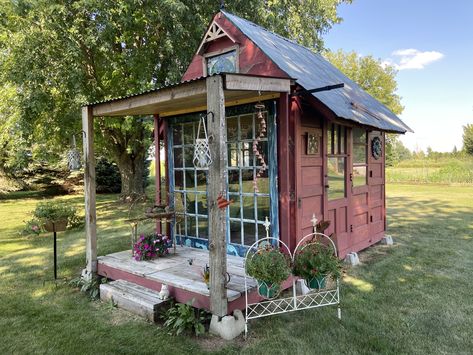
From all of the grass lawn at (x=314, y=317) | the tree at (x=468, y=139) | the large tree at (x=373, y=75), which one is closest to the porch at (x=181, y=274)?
the grass lawn at (x=314, y=317)

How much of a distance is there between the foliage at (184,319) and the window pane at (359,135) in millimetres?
3906

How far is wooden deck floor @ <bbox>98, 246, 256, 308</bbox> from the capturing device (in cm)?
350

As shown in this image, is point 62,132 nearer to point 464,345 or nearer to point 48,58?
point 48,58

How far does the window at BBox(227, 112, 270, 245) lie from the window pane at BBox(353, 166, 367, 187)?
2057 millimetres

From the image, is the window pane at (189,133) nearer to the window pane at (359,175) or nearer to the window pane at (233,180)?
the window pane at (233,180)

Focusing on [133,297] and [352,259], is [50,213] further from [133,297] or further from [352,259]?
[352,259]

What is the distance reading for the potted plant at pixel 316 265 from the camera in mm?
3197

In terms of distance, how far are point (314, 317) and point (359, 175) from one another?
311 centimetres

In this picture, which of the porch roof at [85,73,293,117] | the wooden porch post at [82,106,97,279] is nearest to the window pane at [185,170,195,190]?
the porch roof at [85,73,293,117]

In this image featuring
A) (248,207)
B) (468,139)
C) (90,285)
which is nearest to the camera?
(90,285)

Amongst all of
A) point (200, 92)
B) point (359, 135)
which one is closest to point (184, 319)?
point (200, 92)

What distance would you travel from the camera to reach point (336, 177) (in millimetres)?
5188

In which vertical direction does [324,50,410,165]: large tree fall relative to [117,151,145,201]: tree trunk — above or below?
above

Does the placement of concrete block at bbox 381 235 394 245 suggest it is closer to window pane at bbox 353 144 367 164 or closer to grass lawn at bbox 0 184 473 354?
grass lawn at bbox 0 184 473 354
